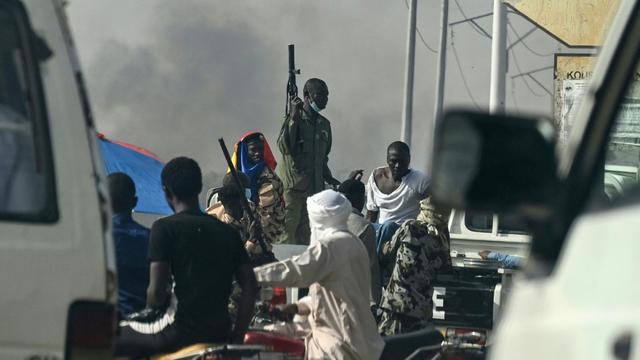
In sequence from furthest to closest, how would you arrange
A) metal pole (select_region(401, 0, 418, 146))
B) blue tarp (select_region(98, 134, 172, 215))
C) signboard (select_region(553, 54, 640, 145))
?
metal pole (select_region(401, 0, 418, 146))
blue tarp (select_region(98, 134, 172, 215))
signboard (select_region(553, 54, 640, 145))

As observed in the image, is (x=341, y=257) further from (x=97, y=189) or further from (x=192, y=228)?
(x=97, y=189)

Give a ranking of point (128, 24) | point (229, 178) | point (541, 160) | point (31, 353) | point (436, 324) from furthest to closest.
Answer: point (128, 24)
point (229, 178)
point (436, 324)
point (31, 353)
point (541, 160)

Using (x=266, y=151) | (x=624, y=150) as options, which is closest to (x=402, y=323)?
(x=266, y=151)

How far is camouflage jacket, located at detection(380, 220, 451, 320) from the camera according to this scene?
30.3ft

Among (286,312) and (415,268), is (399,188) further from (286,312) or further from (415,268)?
(286,312)

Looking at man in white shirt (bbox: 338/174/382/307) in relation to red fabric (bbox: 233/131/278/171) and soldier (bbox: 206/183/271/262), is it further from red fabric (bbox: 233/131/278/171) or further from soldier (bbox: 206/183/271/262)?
red fabric (bbox: 233/131/278/171)

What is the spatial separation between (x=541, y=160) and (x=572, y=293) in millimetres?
231

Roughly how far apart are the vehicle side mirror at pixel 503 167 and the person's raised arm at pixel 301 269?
4.43 m

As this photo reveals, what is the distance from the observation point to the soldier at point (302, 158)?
1273 cm

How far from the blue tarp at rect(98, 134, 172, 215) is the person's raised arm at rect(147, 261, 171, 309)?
27.7 ft

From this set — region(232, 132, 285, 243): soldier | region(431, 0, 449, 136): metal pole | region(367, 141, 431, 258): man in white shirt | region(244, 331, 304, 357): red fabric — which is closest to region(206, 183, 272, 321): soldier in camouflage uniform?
region(232, 132, 285, 243): soldier

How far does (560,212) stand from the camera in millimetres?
2770

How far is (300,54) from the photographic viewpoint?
3055 centimetres


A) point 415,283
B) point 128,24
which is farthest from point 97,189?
point 128,24
